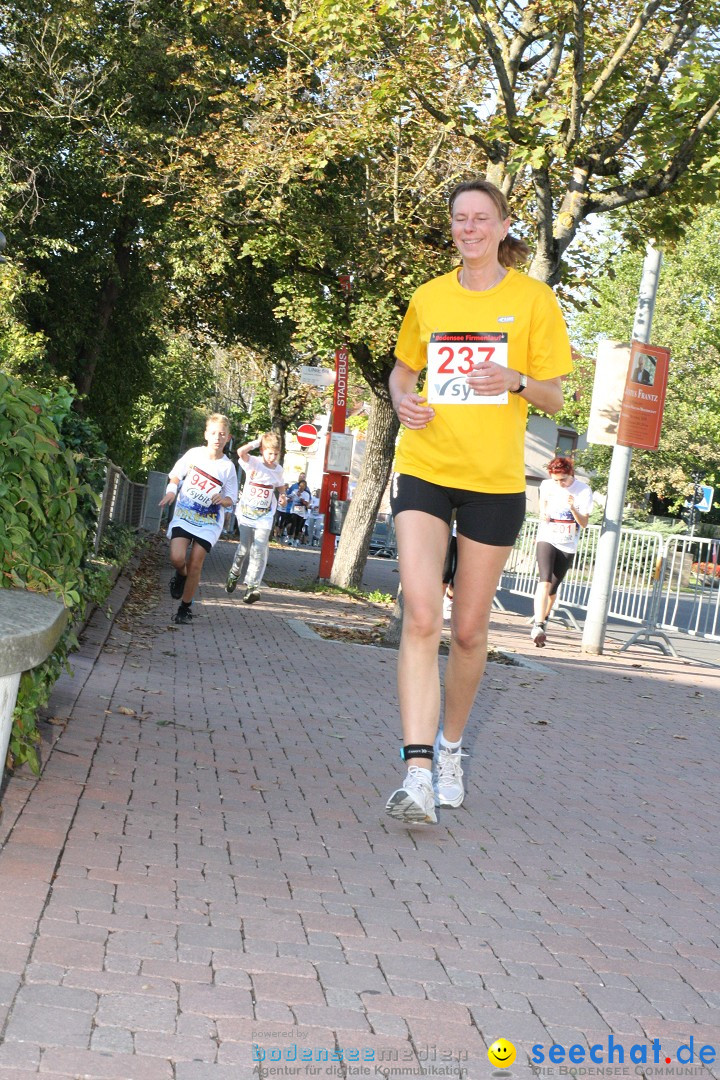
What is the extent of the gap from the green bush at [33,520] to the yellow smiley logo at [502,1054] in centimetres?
200

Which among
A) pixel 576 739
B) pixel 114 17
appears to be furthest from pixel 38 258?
pixel 576 739

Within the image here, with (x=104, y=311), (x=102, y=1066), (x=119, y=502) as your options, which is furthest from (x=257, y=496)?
(x=102, y=1066)

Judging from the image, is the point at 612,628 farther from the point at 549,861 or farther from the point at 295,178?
the point at 549,861

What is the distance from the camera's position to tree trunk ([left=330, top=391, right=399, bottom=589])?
19281 mm

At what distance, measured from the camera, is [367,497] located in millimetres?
19609

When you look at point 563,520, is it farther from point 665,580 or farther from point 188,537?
point 188,537

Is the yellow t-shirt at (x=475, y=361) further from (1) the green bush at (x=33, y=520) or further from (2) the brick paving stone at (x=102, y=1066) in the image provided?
(2) the brick paving stone at (x=102, y=1066)

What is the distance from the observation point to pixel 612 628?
19953 mm

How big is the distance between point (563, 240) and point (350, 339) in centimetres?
676

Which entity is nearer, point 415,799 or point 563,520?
point 415,799

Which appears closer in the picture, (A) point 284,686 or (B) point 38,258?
(A) point 284,686

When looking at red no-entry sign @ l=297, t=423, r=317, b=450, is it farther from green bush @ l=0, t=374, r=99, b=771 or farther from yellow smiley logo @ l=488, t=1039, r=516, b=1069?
yellow smiley logo @ l=488, t=1039, r=516, b=1069

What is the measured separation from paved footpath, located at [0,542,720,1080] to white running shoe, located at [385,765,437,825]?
139 mm

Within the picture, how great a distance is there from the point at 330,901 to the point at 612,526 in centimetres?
1077
